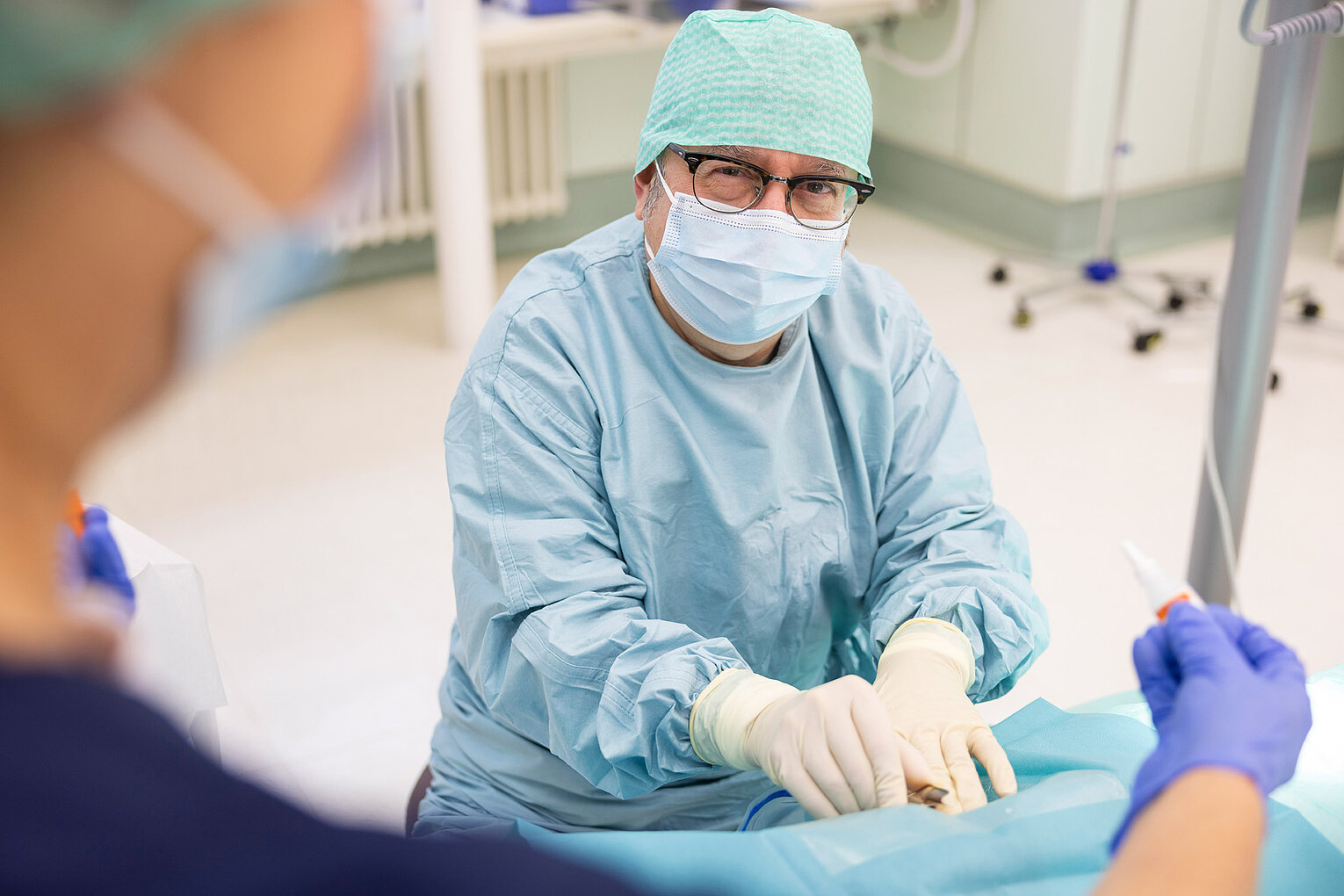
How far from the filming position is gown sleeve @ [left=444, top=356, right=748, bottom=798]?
1217 mm

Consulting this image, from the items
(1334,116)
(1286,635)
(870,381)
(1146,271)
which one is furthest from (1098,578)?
(1334,116)

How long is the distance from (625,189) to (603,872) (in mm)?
4336

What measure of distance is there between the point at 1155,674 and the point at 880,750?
296 mm

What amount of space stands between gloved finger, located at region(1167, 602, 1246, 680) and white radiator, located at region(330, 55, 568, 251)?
11.0 feet

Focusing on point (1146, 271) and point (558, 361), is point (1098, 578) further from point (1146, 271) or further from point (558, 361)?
point (1146, 271)

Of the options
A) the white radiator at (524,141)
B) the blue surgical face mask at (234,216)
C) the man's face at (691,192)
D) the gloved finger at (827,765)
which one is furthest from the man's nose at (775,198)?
the white radiator at (524,141)

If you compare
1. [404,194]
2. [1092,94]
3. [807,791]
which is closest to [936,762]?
[807,791]

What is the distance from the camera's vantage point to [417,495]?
297 cm

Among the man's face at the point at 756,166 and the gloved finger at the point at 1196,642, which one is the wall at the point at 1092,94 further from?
the gloved finger at the point at 1196,642

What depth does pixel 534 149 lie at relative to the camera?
4.28 metres

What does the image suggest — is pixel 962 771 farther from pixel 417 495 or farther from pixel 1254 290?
pixel 417 495

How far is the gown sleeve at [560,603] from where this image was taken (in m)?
1.22

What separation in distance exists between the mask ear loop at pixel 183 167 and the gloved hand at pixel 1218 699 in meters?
0.57

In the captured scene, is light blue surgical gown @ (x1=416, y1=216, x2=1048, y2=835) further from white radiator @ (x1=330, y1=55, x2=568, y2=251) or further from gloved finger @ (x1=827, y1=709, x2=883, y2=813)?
white radiator @ (x1=330, y1=55, x2=568, y2=251)
